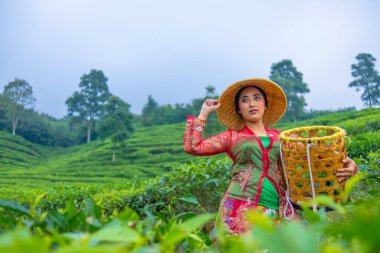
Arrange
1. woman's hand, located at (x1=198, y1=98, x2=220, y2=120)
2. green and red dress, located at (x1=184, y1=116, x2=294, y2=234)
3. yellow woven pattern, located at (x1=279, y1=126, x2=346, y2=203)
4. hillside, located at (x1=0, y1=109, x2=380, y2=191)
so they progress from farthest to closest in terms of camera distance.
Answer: hillside, located at (x1=0, y1=109, x2=380, y2=191)
woman's hand, located at (x1=198, y1=98, x2=220, y2=120)
green and red dress, located at (x1=184, y1=116, x2=294, y2=234)
yellow woven pattern, located at (x1=279, y1=126, x2=346, y2=203)

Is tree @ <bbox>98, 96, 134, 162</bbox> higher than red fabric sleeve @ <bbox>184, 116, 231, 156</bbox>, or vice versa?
tree @ <bbox>98, 96, 134, 162</bbox>

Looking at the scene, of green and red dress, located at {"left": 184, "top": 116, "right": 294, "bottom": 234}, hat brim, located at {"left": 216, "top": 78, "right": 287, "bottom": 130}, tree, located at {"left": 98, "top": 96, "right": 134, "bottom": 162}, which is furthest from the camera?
tree, located at {"left": 98, "top": 96, "right": 134, "bottom": 162}

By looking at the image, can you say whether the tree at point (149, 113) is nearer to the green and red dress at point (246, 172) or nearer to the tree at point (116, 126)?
the tree at point (116, 126)

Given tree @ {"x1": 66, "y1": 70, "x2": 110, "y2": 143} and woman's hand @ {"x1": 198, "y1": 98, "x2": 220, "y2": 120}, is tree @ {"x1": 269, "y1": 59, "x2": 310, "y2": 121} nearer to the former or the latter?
tree @ {"x1": 66, "y1": 70, "x2": 110, "y2": 143}

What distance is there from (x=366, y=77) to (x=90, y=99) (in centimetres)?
2325

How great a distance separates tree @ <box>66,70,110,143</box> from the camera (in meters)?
34.7

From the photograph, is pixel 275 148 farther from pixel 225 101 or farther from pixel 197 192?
pixel 197 192

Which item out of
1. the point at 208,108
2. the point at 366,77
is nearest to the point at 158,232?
the point at 208,108

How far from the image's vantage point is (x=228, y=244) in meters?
0.50

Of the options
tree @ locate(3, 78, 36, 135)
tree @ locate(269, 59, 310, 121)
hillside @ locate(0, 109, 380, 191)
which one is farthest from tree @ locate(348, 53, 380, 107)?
tree @ locate(3, 78, 36, 135)

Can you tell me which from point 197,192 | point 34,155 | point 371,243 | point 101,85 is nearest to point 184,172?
point 197,192

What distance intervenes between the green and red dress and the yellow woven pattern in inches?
8.0

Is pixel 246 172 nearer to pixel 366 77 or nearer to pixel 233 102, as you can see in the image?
pixel 233 102

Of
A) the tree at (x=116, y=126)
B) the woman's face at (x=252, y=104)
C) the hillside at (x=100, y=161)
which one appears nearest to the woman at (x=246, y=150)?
the woman's face at (x=252, y=104)
